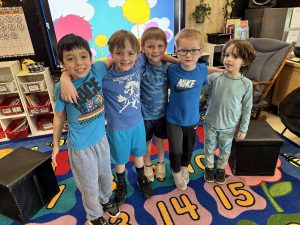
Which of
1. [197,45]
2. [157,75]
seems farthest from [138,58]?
[197,45]

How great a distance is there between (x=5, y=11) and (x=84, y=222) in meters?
2.26

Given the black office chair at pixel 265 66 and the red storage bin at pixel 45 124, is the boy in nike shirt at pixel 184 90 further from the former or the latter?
the red storage bin at pixel 45 124

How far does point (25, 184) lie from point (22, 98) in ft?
4.09

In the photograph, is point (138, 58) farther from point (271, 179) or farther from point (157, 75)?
point (271, 179)

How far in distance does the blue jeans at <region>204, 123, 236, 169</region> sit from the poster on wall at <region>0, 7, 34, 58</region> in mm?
2188

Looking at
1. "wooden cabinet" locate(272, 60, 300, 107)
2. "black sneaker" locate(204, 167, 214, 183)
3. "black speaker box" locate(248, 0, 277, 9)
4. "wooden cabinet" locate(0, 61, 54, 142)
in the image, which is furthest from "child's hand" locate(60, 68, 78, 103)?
"black speaker box" locate(248, 0, 277, 9)

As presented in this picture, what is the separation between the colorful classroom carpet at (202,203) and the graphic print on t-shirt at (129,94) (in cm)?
74

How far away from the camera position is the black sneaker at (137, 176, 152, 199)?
1.63m

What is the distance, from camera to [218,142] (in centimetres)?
165

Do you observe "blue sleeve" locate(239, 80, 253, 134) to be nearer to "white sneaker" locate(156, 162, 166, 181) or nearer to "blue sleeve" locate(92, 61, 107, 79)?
"white sneaker" locate(156, 162, 166, 181)

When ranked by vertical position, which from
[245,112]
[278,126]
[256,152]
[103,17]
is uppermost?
[103,17]

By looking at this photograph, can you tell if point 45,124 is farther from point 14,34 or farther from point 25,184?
point 25,184

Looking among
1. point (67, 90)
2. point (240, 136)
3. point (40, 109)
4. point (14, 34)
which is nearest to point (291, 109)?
point (240, 136)

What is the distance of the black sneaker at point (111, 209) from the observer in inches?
59.1
